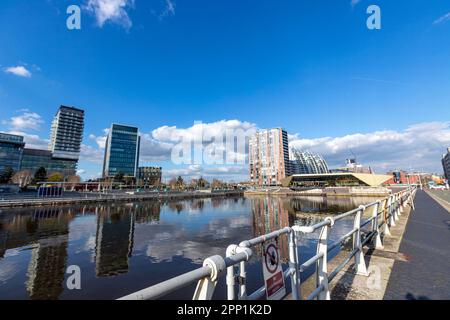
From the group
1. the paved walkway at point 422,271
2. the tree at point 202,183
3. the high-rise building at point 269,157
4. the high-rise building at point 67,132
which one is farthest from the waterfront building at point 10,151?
the high-rise building at point 269,157

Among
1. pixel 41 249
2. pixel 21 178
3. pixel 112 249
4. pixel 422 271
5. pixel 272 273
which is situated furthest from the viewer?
pixel 21 178

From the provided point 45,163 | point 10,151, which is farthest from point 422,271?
point 45,163

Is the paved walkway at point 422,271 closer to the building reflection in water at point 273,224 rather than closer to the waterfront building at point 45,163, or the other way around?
the building reflection in water at point 273,224

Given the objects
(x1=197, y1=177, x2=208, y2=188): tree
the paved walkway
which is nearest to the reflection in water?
the paved walkway

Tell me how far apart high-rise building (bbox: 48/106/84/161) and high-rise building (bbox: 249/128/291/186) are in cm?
12713

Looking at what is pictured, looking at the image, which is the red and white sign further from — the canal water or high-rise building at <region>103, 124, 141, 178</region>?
high-rise building at <region>103, 124, 141, 178</region>

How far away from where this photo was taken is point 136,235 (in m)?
19.0

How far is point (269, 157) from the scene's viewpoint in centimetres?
17125

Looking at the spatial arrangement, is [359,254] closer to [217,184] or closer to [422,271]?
[422,271]

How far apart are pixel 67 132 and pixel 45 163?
112 ft
